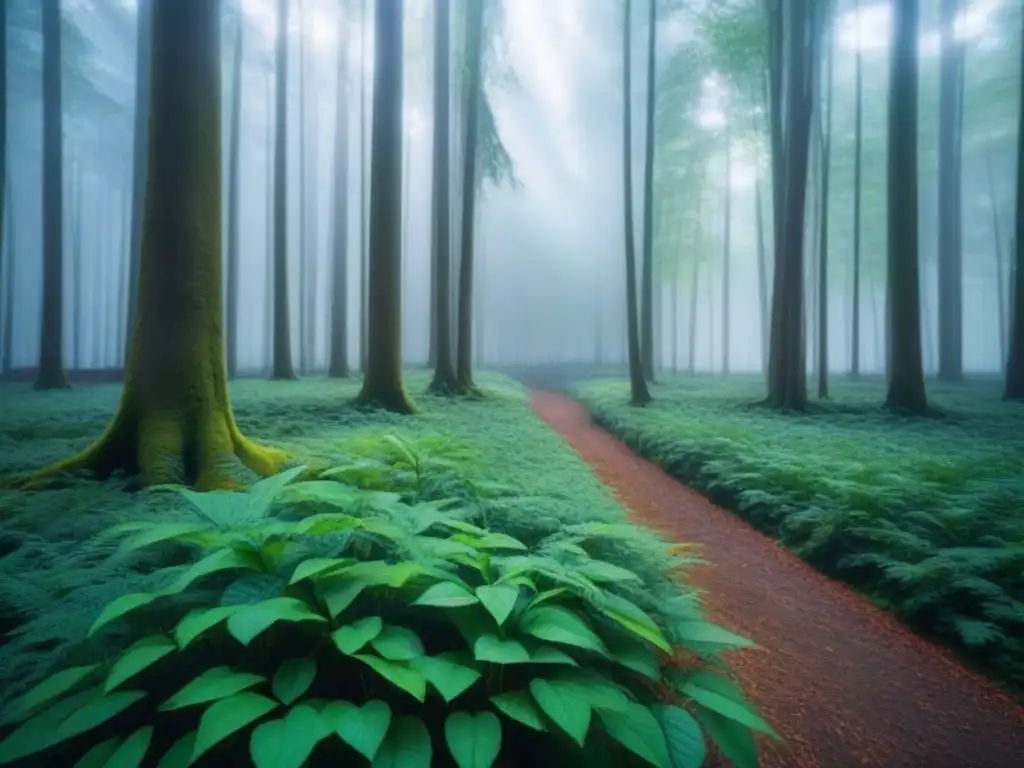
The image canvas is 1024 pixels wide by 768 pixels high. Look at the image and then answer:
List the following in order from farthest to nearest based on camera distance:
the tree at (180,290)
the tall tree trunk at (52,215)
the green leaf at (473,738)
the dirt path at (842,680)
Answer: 1. the tall tree trunk at (52,215)
2. the tree at (180,290)
3. the dirt path at (842,680)
4. the green leaf at (473,738)

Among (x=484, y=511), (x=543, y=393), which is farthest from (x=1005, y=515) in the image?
(x=543, y=393)

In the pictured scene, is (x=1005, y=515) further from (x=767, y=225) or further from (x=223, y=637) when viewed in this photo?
(x=767, y=225)

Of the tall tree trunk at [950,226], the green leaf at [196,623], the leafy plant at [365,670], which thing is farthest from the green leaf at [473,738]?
the tall tree trunk at [950,226]

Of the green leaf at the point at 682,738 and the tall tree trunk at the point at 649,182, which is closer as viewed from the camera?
the green leaf at the point at 682,738

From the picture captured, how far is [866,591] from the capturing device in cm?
393

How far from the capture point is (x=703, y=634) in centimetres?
248

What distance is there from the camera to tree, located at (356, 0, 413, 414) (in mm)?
10172

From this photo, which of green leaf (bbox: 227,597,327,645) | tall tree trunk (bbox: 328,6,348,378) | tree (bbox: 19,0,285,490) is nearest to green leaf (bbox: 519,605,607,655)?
green leaf (bbox: 227,597,327,645)

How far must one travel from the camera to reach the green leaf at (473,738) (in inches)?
66.4

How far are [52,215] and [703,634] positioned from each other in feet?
49.1

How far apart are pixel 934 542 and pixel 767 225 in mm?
29658

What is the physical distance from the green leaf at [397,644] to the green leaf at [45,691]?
0.95 meters

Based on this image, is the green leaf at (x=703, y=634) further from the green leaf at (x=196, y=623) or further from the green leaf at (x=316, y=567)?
the green leaf at (x=196, y=623)

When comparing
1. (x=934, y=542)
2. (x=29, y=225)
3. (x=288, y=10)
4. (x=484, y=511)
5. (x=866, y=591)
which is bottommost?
(x=866, y=591)
